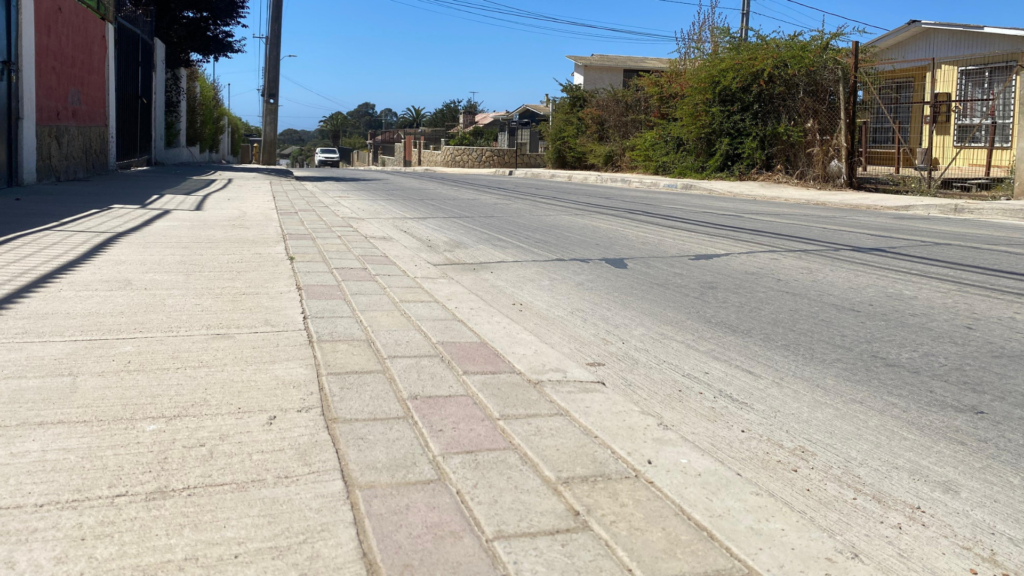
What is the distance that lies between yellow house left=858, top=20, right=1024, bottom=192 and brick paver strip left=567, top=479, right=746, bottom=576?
16.0 meters

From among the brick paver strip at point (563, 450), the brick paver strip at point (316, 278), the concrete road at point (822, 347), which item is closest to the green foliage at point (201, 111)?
the concrete road at point (822, 347)

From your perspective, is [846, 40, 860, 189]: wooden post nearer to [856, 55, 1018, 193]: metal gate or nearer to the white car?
[856, 55, 1018, 193]: metal gate

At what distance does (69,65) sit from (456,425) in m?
14.2

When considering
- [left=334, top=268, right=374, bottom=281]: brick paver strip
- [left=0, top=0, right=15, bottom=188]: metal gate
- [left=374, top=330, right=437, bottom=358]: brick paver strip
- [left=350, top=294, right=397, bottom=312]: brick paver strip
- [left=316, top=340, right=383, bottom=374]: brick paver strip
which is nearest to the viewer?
[left=316, top=340, right=383, bottom=374]: brick paver strip

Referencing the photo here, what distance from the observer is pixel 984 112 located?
1947cm

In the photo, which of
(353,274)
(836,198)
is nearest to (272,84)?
(836,198)

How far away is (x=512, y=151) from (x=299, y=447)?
39.0 m

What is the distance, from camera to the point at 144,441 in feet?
9.62

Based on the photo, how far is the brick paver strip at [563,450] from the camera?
2742mm

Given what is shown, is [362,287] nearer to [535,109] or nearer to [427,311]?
[427,311]

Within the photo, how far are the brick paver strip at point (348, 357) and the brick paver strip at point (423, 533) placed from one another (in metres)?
1.28

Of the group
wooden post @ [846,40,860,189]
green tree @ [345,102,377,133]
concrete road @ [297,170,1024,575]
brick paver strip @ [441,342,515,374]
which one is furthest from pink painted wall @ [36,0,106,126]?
green tree @ [345,102,377,133]

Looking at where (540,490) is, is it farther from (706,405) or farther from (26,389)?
(26,389)

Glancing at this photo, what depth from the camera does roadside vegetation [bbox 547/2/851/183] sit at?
17.9m
